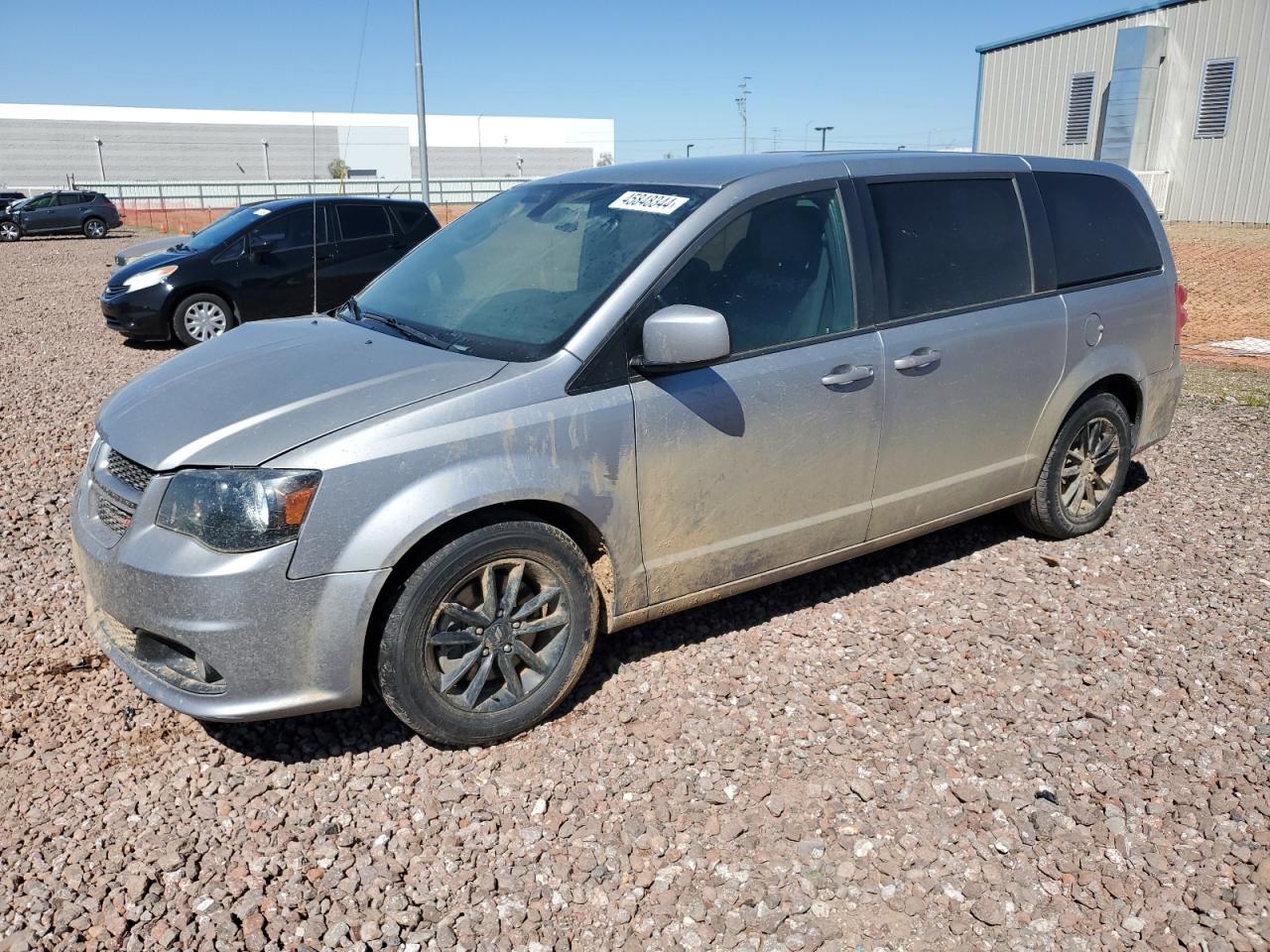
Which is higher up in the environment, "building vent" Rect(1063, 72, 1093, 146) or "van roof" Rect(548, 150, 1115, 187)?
"building vent" Rect(1063, 72, 1093, 146)

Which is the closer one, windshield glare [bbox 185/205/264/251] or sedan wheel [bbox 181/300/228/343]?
sedan wheel [bbox 181/300/228/343]

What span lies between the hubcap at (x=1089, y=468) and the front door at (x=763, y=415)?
1.57 m

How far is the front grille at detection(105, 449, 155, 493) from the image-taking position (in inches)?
127

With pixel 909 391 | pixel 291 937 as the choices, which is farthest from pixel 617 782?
pixel 909 391

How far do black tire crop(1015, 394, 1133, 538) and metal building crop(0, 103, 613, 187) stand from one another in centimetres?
7993

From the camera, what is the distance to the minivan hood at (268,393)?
3.10 m

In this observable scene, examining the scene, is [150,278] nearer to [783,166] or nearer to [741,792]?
[783,166]

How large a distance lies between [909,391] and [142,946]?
325 cm

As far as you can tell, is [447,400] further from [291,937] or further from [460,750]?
[291,937]

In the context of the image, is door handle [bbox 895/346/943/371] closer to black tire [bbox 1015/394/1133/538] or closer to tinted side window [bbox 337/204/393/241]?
black tire [bbox 1015/394/1133/538]

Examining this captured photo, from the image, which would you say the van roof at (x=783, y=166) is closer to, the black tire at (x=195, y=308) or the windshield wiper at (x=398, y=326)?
the windshield wiper at (x=398, y=326)

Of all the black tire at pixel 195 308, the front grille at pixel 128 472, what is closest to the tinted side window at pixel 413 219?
the black tire at pixel 195 308

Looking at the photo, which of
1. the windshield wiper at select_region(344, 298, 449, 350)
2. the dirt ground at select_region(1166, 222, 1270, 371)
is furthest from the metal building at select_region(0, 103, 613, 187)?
the windshield wiper at select_region(344, 298, 449, 350)

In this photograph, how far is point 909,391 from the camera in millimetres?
4141
